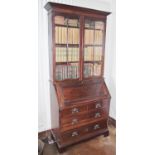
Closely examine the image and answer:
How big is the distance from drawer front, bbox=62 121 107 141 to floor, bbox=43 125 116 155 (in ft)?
0.57

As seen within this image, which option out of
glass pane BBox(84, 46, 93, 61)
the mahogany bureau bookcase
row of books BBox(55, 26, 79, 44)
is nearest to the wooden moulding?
the mahogany bureau bookcase

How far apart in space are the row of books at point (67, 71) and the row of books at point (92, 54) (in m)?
0.23

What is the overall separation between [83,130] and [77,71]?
0.89 meters

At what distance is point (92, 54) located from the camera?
2.23 m

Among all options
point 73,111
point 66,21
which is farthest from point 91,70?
point 66,21

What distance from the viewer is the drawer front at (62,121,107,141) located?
77.8 inches

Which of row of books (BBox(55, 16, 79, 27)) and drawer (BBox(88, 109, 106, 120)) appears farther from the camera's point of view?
drawer (BBox(88, 109, 106, 120))

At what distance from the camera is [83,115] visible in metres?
2.05

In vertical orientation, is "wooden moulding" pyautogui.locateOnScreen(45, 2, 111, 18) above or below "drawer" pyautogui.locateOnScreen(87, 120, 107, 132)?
above

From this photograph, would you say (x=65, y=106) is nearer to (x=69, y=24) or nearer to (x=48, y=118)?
(x=48, y=118)

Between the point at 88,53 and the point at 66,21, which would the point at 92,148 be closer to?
the point at 88,53

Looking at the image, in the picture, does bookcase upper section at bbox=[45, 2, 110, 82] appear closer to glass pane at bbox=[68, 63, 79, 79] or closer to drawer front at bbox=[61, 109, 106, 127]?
glass pane at bbox=[68, 63, 79, 79]
